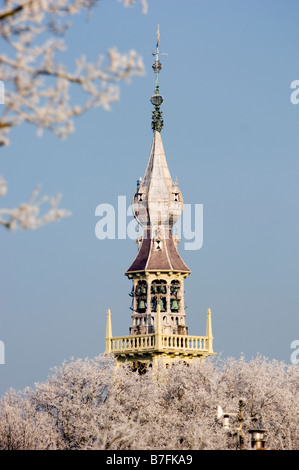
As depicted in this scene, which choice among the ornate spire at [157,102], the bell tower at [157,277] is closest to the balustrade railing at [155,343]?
the bell tower at [157,277]

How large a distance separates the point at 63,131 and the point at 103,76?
1285 mm

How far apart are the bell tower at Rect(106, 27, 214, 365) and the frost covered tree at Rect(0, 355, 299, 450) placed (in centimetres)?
254

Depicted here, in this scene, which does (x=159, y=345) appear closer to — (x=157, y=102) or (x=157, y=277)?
(x=157, y=277)

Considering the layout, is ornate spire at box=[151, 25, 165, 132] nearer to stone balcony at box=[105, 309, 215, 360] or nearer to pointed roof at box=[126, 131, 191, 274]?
pointed roof at box=[126, 131, 191, 274]

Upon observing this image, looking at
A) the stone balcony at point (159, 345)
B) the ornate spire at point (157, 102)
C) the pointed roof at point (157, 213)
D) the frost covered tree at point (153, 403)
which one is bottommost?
the frost covered tree at point (153, 403)

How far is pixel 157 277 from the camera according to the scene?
91250mm

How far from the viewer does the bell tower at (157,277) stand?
3479 inches

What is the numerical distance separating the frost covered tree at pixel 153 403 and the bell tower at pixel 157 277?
2.54 metres

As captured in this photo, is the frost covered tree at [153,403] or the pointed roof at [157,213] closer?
the frost covered tree at [153,403]

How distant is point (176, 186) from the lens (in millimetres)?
96438

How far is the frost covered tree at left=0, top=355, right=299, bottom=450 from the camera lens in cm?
7438

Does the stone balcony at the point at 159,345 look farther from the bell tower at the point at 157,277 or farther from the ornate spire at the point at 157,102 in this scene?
the ornate spire at the point at 157,102

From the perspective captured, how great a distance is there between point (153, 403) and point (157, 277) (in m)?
14.0

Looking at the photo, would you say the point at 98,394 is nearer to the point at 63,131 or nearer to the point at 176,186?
the point at 176,186
